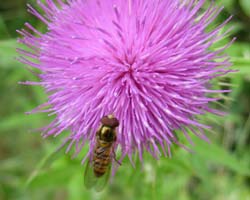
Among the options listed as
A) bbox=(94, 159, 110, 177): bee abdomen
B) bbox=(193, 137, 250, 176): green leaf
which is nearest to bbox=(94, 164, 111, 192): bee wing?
bbox=(94, 159, 110, 177): bee abdomen

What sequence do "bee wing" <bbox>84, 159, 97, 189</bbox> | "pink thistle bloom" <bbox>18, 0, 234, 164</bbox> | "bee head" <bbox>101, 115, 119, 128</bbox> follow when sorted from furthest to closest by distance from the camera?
1. "bee wing" <bbox>84, 159, 97, 189</bbox>
2. "pink thistle bloom" <bbox>18, 0, 234, 164</bbox>
3. "bee head" <bbox>101, 115, 119, 128</bbox>

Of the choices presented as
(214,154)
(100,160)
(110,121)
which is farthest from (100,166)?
(214,154)

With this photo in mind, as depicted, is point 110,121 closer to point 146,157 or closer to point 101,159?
point 101,159

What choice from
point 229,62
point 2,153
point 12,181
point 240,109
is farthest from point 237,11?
point 2,153

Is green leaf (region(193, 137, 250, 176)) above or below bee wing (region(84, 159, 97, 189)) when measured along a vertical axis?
below

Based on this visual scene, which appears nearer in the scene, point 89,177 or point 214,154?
point 89,177

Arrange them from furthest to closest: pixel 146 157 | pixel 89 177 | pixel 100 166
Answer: pixel 146 157 → pixel 89 177 → pixel 100 166

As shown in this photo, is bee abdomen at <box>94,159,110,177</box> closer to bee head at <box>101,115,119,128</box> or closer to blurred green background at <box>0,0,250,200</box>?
bee head at <box>101,115,119,128</box>
